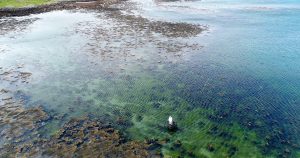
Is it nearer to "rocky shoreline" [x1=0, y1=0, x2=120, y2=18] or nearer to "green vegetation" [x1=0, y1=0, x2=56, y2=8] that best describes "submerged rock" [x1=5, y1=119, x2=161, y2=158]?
"rocky shoreline" [x1=0, y1=0, x2=120, y2=18]

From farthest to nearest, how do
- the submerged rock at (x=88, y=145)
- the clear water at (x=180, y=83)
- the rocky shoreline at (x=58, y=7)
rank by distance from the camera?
1. the rocky shoreline at (x=58, y=7)
2. the clear water at (x=180, y=83)
3. the submerged rock at (x=88, y=145)

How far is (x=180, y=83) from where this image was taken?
2805 centimetres

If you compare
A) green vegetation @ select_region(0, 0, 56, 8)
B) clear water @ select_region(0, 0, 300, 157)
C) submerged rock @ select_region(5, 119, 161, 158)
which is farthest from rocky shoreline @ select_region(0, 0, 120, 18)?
submerged rock @ select_region(5, 119, 161, 158)

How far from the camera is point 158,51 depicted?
37.8 metres

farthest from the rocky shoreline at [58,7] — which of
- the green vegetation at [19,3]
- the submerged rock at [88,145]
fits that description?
the submerged rock at [88,145]

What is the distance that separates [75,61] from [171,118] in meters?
17.8

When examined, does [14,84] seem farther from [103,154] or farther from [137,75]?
[103,154]

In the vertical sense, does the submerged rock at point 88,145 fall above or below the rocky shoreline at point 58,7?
below

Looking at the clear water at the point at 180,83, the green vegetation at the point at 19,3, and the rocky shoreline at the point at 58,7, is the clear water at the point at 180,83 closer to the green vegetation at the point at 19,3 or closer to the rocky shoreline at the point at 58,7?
the rocky shoreline at the point at 58,7

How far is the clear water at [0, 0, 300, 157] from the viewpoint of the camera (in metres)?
20.4

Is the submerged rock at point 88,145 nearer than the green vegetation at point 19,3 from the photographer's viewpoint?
Yes

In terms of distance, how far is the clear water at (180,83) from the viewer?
20.4m

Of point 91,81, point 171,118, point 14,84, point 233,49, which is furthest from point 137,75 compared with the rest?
point 233,49

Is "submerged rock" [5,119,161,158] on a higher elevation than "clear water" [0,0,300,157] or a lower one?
lower
